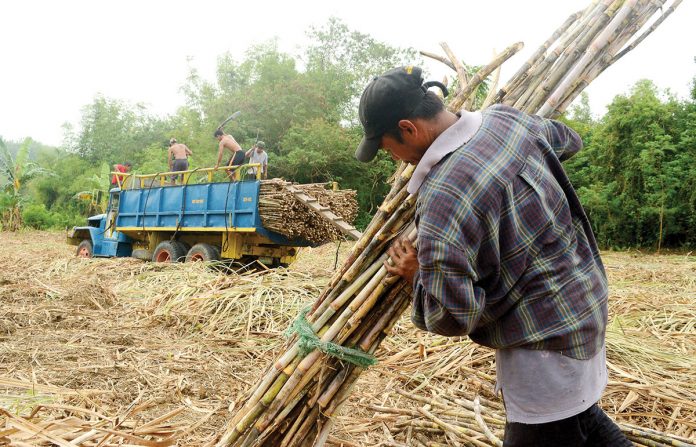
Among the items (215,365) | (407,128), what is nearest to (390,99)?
(407,128)

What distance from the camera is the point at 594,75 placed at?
2.15 meters

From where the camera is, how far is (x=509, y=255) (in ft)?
4.72

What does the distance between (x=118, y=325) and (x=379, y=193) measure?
17324mm

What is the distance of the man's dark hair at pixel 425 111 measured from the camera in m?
1.55

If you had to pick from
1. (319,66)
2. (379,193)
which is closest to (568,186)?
(379,193)

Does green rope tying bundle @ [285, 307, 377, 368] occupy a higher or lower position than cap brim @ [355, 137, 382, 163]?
lower

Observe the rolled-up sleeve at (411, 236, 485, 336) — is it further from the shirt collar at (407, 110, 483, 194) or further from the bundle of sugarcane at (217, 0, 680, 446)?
the bundle of sugarcane at (217, 0, 680, 446)

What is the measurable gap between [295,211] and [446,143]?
6.89m

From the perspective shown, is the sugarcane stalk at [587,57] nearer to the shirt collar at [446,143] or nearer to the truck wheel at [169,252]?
the shirt collar at [446,143]

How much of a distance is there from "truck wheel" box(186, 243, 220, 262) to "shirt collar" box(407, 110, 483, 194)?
7764mm

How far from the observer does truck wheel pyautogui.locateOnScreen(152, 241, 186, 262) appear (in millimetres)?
9453

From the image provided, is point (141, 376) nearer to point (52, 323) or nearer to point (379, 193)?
point (52, 323)

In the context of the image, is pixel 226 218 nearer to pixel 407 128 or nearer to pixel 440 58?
pixel 440 58

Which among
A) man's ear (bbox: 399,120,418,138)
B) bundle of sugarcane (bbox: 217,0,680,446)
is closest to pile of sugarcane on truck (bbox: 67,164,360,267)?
bundle of sugarcane (bbox: 217,0,680,446)
